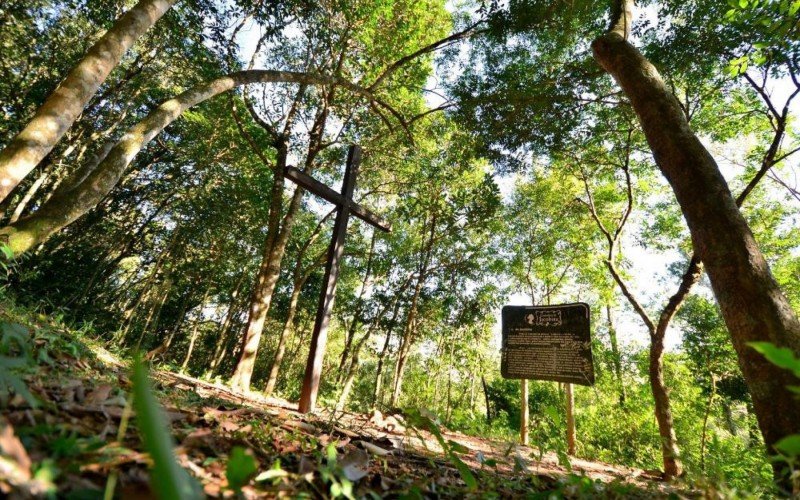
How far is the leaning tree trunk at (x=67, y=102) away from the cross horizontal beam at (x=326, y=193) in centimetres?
198

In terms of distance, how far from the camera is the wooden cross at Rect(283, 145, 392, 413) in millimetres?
4548

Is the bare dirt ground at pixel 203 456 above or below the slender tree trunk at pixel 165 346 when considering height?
below

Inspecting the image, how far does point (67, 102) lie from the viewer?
3312 mm

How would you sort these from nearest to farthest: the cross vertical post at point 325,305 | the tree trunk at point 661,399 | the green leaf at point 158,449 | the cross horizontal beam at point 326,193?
the green leaf at point 158,449 < the cross vertical post at point 325,305 < the cross horizontal beam at point 326,193 < the tree trunk at point 661,399

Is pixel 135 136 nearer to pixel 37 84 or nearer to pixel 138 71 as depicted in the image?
pixel 138 71

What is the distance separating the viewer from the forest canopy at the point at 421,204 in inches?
88.3

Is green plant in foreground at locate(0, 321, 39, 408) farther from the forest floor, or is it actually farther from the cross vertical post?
the cross vertical post

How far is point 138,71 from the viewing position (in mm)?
12344

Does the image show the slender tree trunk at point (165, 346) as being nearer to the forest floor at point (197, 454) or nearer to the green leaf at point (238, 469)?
the forest floor at point (197, 454)

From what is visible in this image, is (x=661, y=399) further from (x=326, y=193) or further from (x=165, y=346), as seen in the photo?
(x=165, y=346)

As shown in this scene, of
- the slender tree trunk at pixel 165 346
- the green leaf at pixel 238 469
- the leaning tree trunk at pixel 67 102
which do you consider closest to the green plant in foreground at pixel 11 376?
the green leaf at pixel 238 469

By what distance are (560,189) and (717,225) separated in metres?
10.6

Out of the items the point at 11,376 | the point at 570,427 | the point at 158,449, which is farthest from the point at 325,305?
the point at 570,427

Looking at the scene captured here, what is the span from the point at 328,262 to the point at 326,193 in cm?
99
